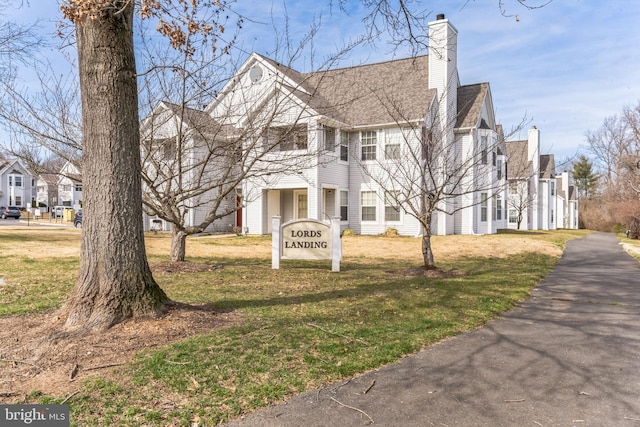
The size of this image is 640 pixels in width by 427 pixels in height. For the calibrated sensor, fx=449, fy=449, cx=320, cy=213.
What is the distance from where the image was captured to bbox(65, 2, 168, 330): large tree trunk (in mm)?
5242

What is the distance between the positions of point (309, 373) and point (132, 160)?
329 centimetres

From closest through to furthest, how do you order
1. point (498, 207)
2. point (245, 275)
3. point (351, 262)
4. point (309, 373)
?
point (309, 373) → point (245, 275) → point (351, 262) → point (498, 207)

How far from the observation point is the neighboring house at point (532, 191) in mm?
37875

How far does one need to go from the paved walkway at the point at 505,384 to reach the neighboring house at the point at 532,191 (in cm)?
3329

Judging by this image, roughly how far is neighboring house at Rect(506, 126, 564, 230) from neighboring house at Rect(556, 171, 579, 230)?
8125 millimetres

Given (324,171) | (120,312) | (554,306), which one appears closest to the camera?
(120,312)

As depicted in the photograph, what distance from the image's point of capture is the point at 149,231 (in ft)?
88.0

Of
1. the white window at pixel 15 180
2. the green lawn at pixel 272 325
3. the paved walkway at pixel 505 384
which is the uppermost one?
the white window at pixel 15 180

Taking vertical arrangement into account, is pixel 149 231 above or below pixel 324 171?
below

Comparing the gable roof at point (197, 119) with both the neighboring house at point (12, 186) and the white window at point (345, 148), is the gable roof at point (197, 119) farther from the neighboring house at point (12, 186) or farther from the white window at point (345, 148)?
the neighboring house at point (12, 186)

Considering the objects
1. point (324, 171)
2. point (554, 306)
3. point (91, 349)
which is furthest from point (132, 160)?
point (324, 171)

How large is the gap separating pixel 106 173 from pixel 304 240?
6.46m

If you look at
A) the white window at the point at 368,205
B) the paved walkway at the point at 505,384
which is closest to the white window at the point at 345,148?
the white window at the point at 368,205

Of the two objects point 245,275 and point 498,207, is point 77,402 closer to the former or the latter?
point 245,275
